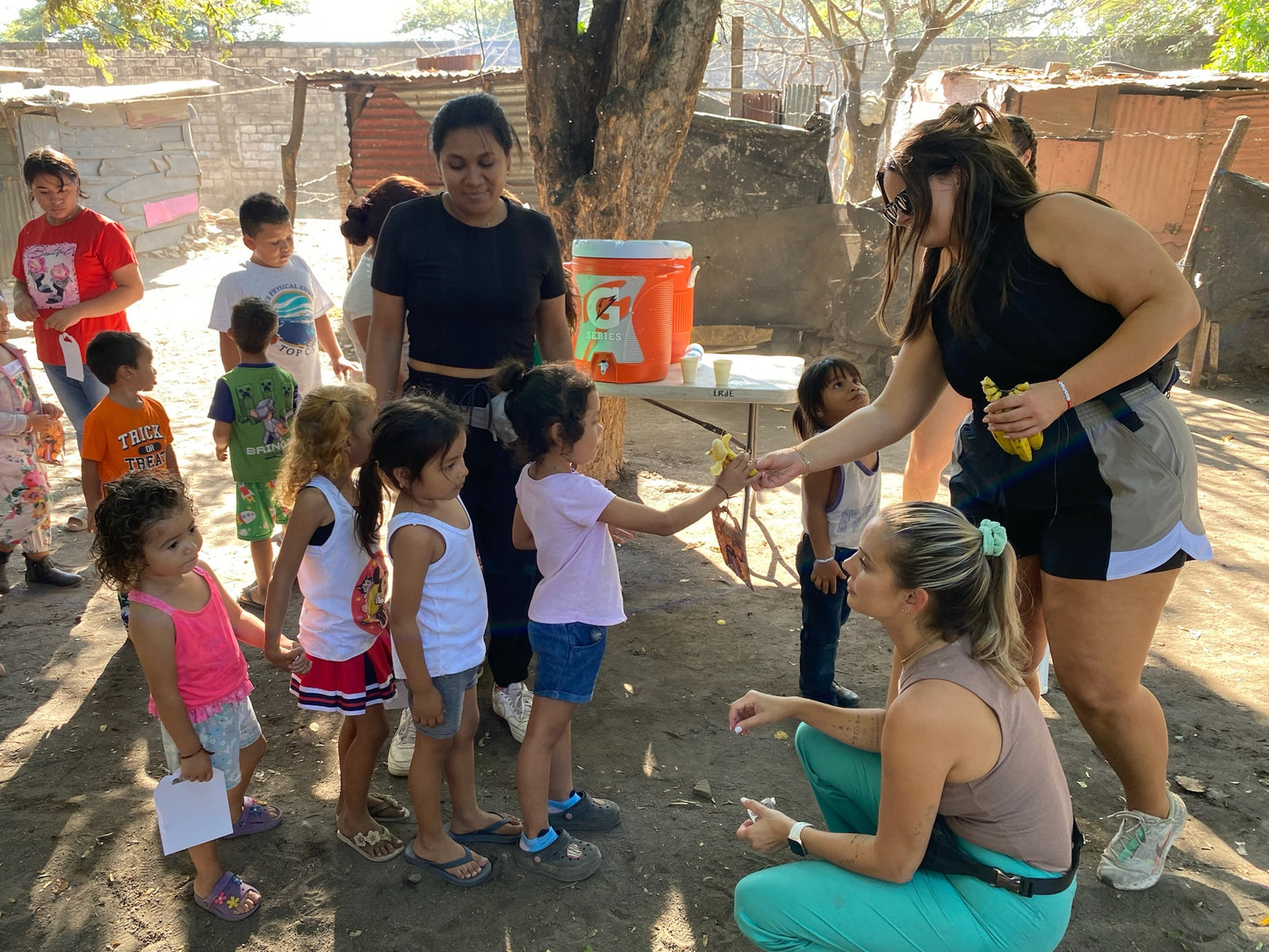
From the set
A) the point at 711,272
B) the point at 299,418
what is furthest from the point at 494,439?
the point at 711,272

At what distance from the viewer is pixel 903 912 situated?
70.1 inches

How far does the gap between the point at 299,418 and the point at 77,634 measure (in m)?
2.14

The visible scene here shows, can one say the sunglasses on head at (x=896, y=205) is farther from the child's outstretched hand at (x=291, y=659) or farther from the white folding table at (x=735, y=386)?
the child's outstretched hand at (x=291, y=659)

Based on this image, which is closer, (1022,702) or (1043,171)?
(1022,702)

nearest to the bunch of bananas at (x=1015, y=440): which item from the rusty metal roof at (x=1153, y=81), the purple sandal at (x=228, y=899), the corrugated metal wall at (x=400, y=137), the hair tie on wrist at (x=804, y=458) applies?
the hair tie on wrist at (x=804, y=458)

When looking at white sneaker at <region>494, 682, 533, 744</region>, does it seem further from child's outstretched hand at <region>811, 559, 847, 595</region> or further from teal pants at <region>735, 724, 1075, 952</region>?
teal pants at <region>735, 724, 1075, 952</region>

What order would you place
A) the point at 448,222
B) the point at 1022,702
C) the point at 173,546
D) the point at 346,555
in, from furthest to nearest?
the point at 448,222 → the point at 346,555 → the point at 173,546 → the point at 1022,702

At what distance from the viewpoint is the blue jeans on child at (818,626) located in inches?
123

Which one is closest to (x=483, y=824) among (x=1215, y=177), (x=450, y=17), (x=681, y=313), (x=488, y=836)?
(x=488, y=836)

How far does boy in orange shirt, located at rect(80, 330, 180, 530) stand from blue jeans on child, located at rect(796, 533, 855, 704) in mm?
2443

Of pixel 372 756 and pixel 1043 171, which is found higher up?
pixel 1043 171

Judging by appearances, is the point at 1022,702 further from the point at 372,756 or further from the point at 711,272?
the point at 711,272

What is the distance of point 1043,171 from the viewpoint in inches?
456

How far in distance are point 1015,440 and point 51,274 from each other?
4063 mm
